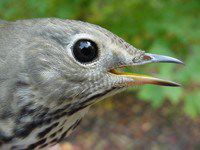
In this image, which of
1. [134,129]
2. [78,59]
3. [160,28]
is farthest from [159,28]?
[78,59]

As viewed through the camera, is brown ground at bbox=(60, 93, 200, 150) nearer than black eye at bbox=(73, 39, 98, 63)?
No

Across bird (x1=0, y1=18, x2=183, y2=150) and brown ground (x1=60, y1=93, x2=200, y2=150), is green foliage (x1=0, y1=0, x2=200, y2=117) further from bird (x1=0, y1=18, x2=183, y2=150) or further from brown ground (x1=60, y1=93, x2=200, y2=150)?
bird (x1=0, y1=18, x2=183, y2=150)

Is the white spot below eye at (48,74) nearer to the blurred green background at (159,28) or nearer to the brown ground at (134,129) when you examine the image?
the blurred green background at (159,28)

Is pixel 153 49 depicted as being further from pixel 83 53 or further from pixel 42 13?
pixel 83 53

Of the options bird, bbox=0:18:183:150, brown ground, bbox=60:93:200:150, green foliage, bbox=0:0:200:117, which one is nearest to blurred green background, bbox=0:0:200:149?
green foliage, bbox=0:0:200:117

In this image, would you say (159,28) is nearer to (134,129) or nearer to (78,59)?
(134,129)

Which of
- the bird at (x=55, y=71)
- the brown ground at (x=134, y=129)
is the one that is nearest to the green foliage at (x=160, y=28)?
the brown ground at (x=134, y=129)

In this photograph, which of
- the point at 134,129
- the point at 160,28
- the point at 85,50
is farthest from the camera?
the point at 134,129
